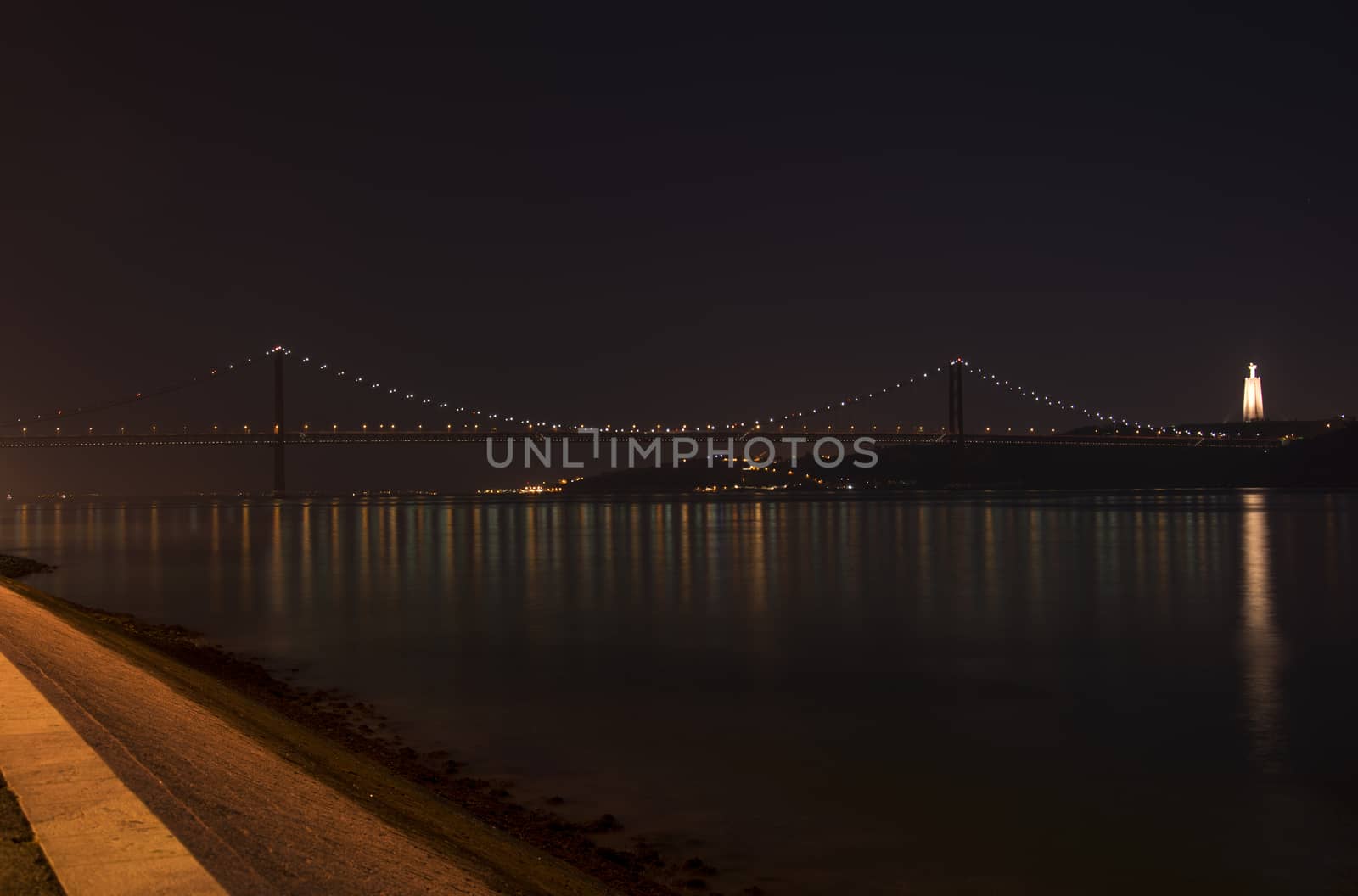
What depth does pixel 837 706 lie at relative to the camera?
9.38 m

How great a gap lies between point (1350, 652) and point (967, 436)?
71.0 metres

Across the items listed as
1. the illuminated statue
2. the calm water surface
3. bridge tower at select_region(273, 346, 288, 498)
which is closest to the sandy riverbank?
the calm water surface

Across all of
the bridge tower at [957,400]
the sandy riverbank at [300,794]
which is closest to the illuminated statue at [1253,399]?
the bridge tower at [957,400]

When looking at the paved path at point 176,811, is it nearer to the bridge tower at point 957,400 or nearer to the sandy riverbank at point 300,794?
the sandy riverbank at point 300,794

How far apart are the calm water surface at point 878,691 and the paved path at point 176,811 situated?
1793mm

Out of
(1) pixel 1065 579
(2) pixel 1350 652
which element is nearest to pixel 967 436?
(1) pixel 1065 579

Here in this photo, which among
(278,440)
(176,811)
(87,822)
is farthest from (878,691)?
(278,440)

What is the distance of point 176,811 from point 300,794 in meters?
1.20

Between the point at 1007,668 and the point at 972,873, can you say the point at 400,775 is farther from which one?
the point at 1007,668

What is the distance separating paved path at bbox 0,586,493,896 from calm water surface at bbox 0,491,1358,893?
1793mm

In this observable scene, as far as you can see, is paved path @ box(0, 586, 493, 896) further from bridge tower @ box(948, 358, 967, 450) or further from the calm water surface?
bridge tower @ box(948, 358, 967, 450)

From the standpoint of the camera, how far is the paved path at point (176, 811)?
10.3 feet

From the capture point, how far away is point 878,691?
10.2 m

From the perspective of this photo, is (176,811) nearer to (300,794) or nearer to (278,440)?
(300,794)
